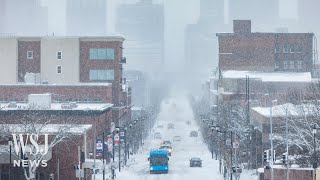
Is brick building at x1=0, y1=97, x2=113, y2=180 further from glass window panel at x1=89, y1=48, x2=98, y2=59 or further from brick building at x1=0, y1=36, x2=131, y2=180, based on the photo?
glass window panel at x1=89, y1=48, x2=98, y2=59

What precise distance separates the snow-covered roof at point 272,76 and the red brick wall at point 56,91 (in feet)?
124

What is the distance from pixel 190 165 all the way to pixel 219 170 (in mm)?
5715

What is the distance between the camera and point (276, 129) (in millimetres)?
77812

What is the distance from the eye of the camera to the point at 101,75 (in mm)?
111500

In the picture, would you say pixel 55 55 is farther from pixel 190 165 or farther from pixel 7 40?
pixel 190 165

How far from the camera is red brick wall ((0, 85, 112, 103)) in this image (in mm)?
101125

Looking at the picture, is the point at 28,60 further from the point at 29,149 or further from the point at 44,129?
the point at 29,149

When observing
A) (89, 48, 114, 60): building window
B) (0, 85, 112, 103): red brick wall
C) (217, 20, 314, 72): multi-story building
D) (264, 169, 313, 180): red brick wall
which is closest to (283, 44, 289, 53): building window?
(217, 20, 314, 72): multi-story building

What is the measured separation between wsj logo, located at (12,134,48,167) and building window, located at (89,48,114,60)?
2023 inches

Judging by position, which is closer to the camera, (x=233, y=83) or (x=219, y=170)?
(x=219, y=170)

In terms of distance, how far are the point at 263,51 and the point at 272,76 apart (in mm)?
13108

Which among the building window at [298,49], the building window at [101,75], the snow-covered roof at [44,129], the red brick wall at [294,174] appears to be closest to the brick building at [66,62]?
the building window at [101,75]

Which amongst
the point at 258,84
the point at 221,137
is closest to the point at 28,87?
the point at 221,137

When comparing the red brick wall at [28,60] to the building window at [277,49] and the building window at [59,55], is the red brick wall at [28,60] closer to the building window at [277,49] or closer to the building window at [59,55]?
the building window at [59,55]
